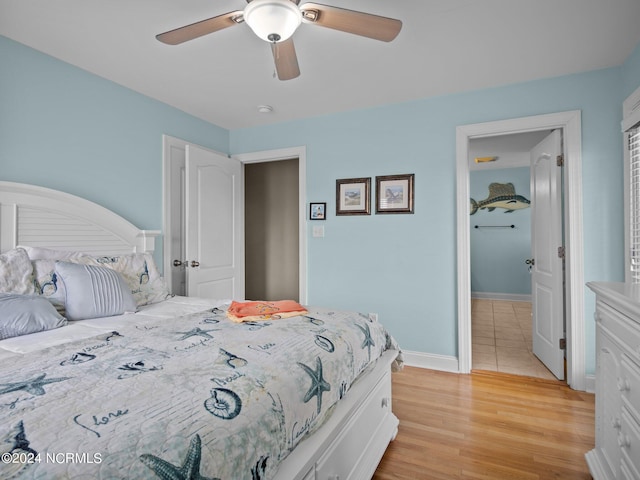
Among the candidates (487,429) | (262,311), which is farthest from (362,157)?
(487,429)

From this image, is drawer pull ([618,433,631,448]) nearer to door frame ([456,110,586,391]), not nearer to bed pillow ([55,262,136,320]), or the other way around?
door frame ([456,110,586,391])

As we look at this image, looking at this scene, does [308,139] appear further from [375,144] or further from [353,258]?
[353,258]

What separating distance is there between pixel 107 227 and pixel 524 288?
644cm

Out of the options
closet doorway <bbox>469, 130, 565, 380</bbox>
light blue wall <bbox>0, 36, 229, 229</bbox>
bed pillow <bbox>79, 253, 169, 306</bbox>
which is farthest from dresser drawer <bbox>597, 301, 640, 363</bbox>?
closet doorway <bbox>469, 130, 565, 380</bbox>

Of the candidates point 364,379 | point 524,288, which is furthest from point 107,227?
point 524,288

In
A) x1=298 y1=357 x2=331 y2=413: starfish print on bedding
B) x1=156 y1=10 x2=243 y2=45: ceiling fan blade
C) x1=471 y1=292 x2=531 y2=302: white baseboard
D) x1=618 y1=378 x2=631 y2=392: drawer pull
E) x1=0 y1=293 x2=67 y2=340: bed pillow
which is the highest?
x1=156 y1=10 x2=243 y2=45: ceiling fan blade

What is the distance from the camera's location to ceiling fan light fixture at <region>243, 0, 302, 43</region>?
153 centimetres

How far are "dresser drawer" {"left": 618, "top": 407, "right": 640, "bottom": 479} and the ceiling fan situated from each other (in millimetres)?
1831

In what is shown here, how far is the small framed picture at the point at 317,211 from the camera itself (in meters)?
3.64

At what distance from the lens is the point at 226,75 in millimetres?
2715

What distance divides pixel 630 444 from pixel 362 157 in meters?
2.77

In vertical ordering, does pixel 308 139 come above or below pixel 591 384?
above

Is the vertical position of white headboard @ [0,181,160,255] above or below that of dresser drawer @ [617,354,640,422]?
above

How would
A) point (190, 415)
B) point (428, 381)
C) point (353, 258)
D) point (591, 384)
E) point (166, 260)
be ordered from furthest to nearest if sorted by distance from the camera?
point (353, 258)
point (166, 260)
point (428, 381)
point (591, 384)
point (190, 415)
